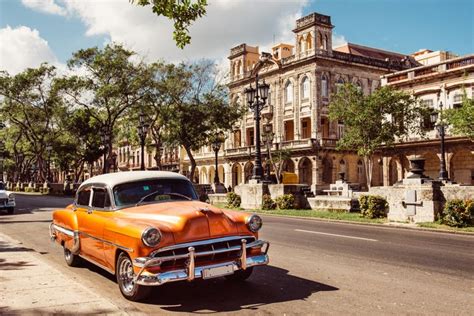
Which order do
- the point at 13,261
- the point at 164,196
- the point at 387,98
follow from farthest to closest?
the point at 387,98
the point at 13,261
the point at 164,196

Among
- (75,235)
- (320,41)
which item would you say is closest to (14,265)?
(75,235)

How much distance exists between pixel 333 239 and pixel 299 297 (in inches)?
231

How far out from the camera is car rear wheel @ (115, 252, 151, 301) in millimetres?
5993

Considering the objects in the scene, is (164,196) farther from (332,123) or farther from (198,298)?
(332,123)

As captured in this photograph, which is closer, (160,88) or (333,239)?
→ (333,239)

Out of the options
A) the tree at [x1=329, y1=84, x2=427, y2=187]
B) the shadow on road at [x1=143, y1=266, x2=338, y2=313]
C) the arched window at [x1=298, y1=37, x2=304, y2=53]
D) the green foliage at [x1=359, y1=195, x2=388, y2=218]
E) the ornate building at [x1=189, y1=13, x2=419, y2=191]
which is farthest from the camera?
the arched window at [x1=298, y1=37, x2=304, y2=53]

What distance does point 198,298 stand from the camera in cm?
625

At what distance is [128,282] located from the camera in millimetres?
6270

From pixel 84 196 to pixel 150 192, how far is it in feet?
5.13

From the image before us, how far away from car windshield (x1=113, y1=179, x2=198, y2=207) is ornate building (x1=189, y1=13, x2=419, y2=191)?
39.5m

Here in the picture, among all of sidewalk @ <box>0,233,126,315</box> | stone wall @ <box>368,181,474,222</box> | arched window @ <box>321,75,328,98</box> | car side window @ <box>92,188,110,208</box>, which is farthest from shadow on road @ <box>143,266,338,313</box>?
arched window @ <box>321,75,328,98</box>

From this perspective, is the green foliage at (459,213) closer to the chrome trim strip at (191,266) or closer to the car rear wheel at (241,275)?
the car rear wheel at (241,275)

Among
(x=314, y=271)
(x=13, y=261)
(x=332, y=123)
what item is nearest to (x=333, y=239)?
(x=314, y=271)

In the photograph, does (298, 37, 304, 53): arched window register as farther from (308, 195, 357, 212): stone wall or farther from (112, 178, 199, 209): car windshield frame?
(112, 178, 199, 209): car windshield frame
